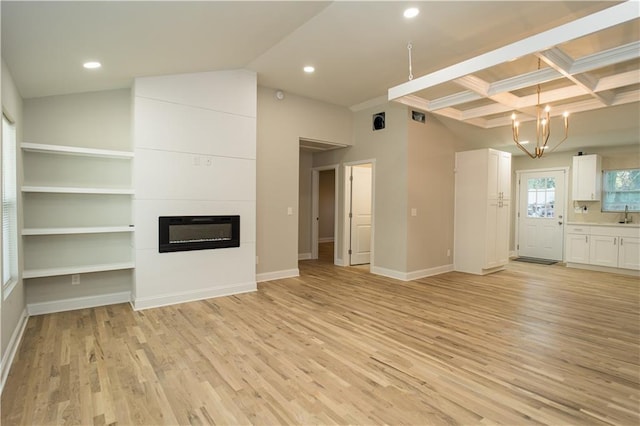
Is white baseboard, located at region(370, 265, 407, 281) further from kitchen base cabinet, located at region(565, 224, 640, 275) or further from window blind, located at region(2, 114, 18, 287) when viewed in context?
window blind, located at region(2, 114, 18, 287)

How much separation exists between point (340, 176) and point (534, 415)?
210 inches

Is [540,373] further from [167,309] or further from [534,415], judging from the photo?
[167,309]

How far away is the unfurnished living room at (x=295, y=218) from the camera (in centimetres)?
225

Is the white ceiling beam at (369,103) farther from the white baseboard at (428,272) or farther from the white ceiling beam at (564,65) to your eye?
the white baseboard at (428,272)

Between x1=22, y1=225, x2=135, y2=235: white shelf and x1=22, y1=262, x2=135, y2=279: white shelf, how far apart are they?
0.40 metres

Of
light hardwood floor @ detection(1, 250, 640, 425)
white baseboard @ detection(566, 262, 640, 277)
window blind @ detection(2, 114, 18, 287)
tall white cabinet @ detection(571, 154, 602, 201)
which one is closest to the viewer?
light hardwood floor @ detection(1, 250, 640, 425)

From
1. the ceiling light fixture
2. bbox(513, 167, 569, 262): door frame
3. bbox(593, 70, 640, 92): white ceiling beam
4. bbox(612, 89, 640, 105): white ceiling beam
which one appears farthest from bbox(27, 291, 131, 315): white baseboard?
bbox(513, 167, 569, 262): door frame

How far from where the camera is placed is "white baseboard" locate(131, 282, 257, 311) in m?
3.92

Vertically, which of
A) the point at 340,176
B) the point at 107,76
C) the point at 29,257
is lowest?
the point at 29,257

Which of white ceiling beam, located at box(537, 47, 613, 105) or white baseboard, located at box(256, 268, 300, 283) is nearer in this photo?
white ceiling beam, located at box(537, 47, 613, 105)

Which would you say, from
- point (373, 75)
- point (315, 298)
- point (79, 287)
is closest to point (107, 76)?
point (79, 287)

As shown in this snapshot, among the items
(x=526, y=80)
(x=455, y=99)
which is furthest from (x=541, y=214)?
(x=526, y=80)

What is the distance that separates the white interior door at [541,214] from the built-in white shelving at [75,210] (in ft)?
27.8

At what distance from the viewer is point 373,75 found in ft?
15.1
